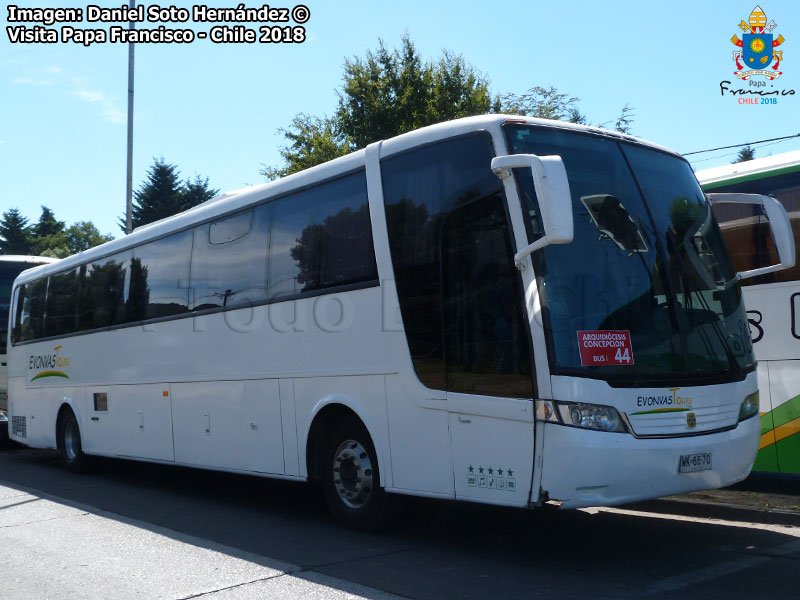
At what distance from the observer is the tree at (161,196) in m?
64.4

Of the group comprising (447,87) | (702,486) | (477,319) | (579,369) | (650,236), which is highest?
(447,87)

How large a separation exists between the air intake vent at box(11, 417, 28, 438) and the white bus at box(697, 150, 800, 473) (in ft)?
43.1

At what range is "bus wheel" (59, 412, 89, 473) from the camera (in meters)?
14.1

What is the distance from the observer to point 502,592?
5840 millimetres

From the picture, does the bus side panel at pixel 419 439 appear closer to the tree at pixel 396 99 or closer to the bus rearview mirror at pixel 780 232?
the bus rearview mirror at pixel 780 232

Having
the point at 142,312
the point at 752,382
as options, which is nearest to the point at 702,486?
the point at 752,382

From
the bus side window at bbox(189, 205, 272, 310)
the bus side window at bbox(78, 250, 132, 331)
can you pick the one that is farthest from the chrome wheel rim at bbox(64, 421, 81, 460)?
the bus side window at bbox(189, 205, 272, 310)

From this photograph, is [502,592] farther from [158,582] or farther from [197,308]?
[197,308]

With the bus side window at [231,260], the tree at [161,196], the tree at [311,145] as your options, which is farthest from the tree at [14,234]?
the bus side window at [231,260]

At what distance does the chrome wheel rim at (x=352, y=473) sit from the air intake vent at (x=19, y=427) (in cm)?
1031

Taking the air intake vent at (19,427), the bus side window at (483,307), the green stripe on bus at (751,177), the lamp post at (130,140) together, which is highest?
the lamp post at (130,140)

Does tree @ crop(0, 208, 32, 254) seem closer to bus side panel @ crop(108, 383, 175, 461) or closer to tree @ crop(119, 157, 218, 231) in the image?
tree @ crop(119, 157, 218, 231)

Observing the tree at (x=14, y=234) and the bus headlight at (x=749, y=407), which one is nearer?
the bus headlight at (x=749, y=407)

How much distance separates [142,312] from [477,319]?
6760 mm
